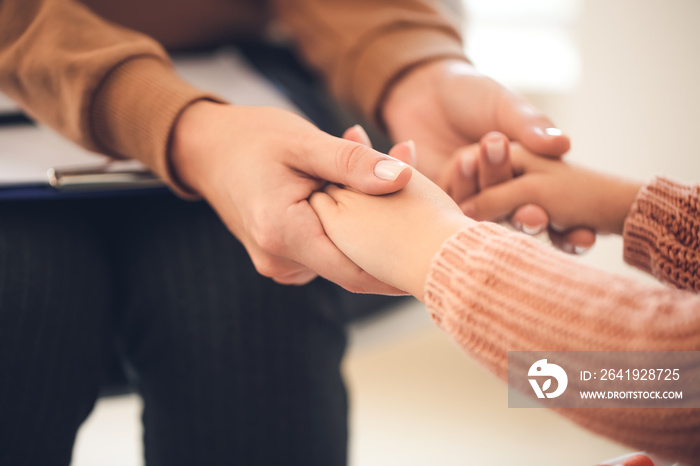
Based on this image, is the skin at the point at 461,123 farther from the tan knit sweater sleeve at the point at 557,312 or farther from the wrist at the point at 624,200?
the tan knit sweater sleeve at the point at 557,312

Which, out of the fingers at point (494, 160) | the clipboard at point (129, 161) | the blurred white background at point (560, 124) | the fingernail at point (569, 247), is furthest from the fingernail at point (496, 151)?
the blurred white background at point (560, 124)

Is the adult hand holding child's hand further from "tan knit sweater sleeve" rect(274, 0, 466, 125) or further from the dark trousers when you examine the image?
"tan knit sweater sleeve" rect(274, 0, 466, 125)

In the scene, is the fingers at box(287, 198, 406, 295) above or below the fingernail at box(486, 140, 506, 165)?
below

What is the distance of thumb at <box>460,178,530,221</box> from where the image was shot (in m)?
0.51

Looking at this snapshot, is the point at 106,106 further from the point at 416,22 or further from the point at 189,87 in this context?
the point at 416,22

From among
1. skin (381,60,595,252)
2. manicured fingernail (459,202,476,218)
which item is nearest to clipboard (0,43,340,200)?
skin (381,60,595,252)

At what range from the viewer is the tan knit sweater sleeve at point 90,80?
466 millimetres

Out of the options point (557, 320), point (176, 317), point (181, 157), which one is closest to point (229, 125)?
point (181, 157)

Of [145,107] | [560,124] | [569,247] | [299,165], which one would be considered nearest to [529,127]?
[569,247]

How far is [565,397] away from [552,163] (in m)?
Result: 0.30

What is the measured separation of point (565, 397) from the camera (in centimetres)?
28

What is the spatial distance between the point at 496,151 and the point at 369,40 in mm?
251

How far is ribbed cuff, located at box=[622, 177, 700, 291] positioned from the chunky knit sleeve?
0.41ft

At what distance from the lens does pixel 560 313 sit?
0.27 meters
